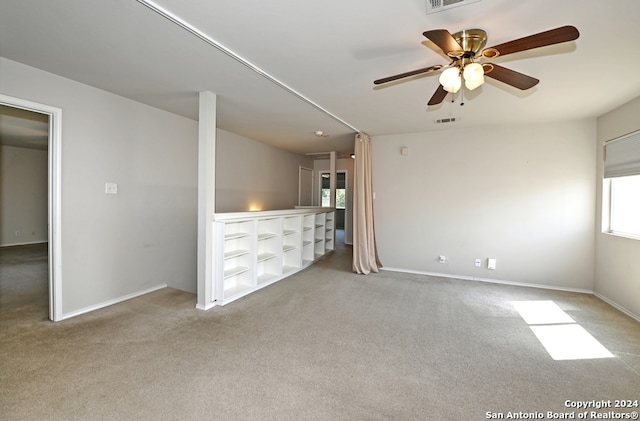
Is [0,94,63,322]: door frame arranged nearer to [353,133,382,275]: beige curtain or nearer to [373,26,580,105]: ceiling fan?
[373,26,580,105]: ceiling fan

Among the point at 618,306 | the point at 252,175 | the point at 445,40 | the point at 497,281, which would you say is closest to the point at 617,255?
the point at 618,306

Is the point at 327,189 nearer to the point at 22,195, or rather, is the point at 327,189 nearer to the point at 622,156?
the point at 622,156

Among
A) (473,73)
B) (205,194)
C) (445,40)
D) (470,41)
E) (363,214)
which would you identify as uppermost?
(470,41)

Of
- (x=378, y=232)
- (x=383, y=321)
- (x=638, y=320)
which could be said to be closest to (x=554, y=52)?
(x=383, y=321)

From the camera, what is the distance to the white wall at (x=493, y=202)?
12.5ft

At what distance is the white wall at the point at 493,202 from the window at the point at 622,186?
24 centimetres

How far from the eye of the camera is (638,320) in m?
2.84

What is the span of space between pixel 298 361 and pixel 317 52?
2.42 m

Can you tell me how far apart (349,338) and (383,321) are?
0.53m

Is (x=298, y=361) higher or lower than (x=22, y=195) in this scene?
lower

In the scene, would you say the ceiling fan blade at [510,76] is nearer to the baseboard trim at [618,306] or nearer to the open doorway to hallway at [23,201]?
the baseboard trim at [618,306]

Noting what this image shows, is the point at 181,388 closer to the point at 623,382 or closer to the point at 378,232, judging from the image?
the point at 623,382

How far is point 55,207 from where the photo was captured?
266cm

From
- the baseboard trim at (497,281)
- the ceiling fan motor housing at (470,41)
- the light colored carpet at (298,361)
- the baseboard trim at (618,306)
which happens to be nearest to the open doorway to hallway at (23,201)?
the light colored carpet at (298,361)
